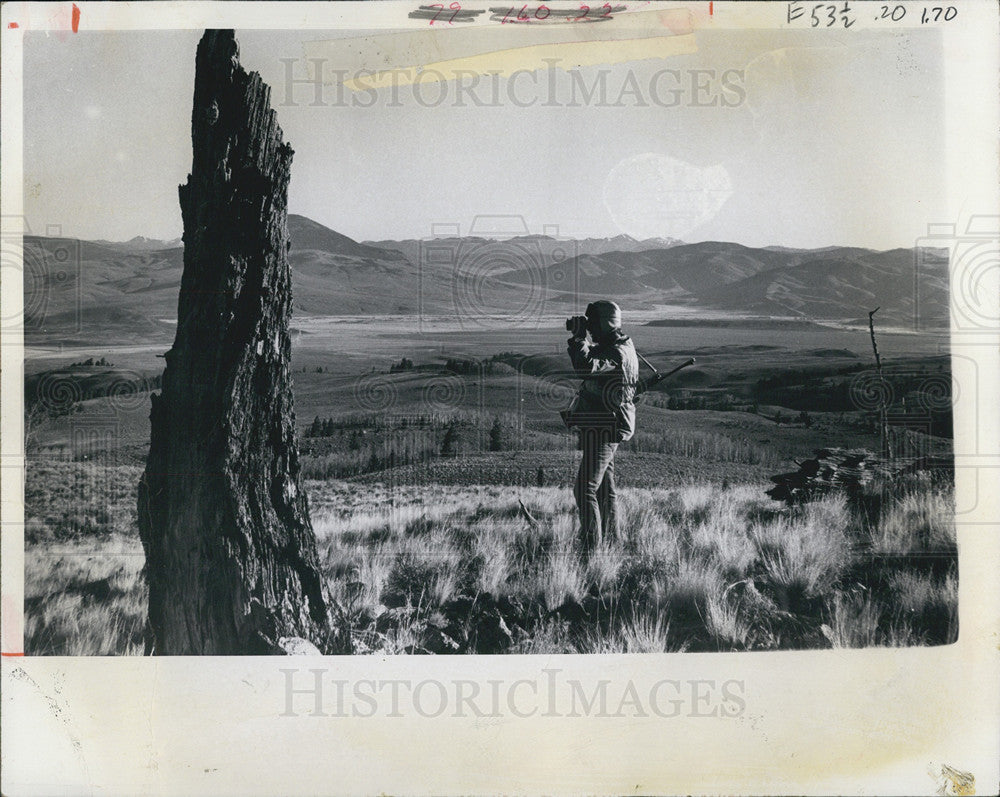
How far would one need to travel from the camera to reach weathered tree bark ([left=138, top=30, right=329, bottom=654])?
4.07 m

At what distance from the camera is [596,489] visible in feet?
14.7

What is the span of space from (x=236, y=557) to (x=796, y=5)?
4860 millimetres

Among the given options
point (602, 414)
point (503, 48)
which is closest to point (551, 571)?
point (602, 414)

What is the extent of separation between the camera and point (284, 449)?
4160 millimetres

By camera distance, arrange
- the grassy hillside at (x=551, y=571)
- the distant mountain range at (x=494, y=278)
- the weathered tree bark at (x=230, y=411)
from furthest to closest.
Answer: the distant mountain range at (x=494, y=278), the grassy hillside at (x=551, y=571), the weathered tree bark at (x=230, y=411)

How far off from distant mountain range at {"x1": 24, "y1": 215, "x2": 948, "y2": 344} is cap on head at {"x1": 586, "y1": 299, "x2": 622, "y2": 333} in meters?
0.08

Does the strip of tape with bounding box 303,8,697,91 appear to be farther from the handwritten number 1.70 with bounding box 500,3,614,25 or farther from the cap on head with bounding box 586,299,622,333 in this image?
the cap on head with bounding box 586,299,622,333

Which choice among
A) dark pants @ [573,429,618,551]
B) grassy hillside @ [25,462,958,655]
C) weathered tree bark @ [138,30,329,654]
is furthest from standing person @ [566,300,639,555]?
weathered tree bark @ [138,30,329,654]

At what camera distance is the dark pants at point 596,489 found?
4.44 meters

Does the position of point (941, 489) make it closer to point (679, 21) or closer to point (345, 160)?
point (679, 21)

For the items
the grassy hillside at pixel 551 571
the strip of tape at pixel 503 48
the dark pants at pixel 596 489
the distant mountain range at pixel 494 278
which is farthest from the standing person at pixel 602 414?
the strip of tape at pixel 503 48

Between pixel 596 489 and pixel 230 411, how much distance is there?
223 cm

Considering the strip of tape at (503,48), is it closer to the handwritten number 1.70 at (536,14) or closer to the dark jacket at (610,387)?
the handwritten number 1.70 at (536,14)

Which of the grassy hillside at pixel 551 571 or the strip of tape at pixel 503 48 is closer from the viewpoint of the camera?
the grassy hillside at pixel 551 571
